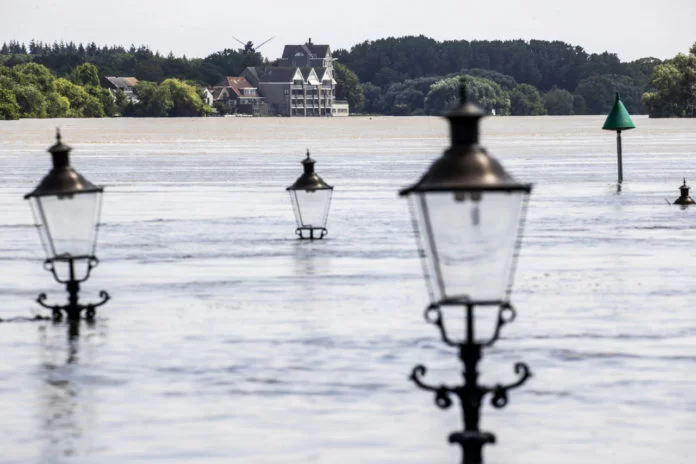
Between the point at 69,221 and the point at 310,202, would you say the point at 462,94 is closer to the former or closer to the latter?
the point at 69,221

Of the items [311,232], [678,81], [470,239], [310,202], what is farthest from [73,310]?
[678,81]

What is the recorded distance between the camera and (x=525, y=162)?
7719cm

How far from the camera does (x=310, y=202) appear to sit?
29250mm

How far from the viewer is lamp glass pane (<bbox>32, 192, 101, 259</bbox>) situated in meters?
16.2

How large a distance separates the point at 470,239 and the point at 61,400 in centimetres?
508

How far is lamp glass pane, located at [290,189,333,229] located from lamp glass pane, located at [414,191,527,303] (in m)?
18.6

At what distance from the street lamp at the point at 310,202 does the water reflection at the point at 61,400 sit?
34.4 feet

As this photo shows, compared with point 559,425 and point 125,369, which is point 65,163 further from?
point 559,425

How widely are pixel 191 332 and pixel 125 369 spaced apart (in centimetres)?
254

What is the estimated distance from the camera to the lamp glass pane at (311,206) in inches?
1113

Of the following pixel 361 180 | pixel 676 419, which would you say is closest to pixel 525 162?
pixel 361 180

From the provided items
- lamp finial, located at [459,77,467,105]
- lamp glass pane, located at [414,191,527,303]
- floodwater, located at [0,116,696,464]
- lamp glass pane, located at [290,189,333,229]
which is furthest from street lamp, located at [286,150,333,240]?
lamp glass pane, located at [414,191,527,303]

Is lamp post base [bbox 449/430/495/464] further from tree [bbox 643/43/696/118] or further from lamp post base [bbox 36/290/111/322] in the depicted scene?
tree [bbox 643/43/696/118]

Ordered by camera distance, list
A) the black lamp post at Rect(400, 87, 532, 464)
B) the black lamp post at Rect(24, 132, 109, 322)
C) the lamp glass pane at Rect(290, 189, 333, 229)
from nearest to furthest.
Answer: the black lamp post at Rect(400, 87, 532, 464) → the black lamp post at Rect(24, 132, 109, 322) → the lamp glass pane at Rect(290, 189, 333, 229)
